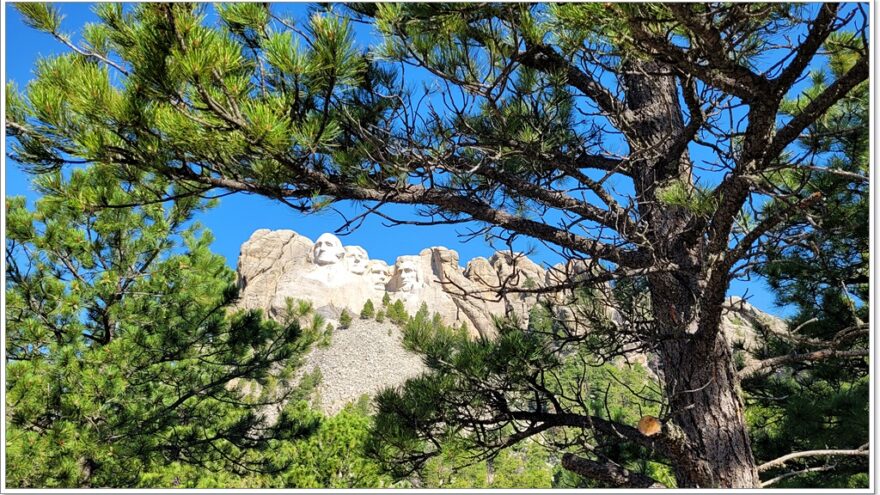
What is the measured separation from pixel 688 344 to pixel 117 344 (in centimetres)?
400

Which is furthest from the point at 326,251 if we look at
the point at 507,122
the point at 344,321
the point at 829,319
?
the point at 507,122

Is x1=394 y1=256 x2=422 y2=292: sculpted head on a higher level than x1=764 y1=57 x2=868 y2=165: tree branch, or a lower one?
higher

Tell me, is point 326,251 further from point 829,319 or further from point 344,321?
point 829,319

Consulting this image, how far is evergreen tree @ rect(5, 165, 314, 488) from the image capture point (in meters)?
4.47

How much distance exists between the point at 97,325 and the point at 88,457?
1036 mm

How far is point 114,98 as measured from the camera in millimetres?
2021

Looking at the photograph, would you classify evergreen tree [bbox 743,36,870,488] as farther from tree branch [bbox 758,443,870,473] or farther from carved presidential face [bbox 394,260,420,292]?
carved presidential face [bbox 394,260,420,292]

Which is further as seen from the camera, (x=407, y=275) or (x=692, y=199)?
(x=407, y=275)

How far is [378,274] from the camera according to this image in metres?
44.8

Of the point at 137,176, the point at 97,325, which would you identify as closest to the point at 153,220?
the point at 97,325

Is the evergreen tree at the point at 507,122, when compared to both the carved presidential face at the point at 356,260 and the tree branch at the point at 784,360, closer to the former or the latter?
the tree branch at the point at 784,360

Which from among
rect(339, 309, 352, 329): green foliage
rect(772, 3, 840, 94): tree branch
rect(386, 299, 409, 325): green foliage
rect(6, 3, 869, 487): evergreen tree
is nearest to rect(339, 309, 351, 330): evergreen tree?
rect(339, 309, 352, 329): green foliage

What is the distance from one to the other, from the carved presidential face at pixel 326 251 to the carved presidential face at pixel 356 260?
20.4 inches

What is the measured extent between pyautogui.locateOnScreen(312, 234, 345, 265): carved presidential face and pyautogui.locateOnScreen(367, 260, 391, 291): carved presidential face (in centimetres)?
221
